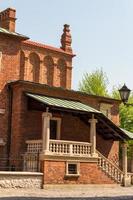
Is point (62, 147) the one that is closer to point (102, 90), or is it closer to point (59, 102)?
point (59, 102)

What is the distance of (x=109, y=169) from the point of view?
92.0 ft

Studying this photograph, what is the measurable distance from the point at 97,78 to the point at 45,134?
25.8m

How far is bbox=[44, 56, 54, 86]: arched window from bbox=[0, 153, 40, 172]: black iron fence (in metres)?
20.4

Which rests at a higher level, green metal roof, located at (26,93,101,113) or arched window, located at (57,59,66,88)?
arched window, located at (57,59,66,88)

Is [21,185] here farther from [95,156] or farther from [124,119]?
[124,119]

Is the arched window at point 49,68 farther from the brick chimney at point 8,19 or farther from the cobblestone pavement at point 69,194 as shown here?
the cobblestone pavement at point 69,194

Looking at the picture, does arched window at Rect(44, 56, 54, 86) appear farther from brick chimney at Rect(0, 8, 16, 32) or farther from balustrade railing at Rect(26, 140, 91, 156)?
balustrade railing at Rect(26, 140, 91, 156)

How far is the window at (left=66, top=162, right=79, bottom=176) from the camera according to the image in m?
25.2

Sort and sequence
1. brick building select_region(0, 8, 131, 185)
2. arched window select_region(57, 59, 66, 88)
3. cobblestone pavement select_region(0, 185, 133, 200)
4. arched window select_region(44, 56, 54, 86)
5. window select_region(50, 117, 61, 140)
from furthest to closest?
1. arched window select_region(57, 59, 66, 88)
2. arched window select_region(44, 56, 54, 86)
3. window select_region(50, 117, 61, 140)
4. brick building select_region(0, 8, 131, 185)
5. cobblestone pavement select_region(0, 185, 133, 200)

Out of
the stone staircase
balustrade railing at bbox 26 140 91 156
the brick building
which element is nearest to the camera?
the brick building

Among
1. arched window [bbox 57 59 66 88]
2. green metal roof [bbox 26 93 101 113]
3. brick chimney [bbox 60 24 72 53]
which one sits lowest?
green metal roof [bbox 26 93 101 113]

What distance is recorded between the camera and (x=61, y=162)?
2486cm

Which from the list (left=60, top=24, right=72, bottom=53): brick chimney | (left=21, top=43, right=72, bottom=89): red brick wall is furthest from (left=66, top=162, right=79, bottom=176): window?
(left=60, top=24, right=72, bottom=53): brick chimney

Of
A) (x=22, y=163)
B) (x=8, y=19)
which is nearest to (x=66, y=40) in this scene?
(x=8, y=19)
